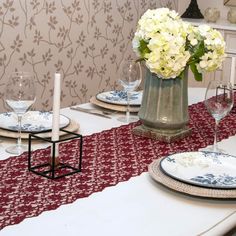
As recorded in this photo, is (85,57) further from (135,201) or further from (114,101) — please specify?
(135,201)

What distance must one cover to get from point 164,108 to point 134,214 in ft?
1.96

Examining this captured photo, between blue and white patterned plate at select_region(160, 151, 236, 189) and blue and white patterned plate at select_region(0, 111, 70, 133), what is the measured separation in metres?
0.41

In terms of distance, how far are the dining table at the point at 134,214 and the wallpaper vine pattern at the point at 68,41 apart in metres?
1.83

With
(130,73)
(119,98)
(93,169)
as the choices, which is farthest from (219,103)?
(119,98)

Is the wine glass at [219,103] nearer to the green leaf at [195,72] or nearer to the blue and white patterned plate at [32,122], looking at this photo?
the green leaf at [195,72]

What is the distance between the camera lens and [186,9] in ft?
13.0

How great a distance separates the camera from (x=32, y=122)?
1.69 metres

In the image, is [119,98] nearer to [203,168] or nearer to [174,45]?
[174,45]

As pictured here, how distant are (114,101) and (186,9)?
2199 mm

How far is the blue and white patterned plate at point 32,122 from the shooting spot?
161 cm

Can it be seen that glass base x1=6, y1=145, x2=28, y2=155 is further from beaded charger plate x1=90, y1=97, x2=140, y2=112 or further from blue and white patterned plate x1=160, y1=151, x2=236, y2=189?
beaded charger plate x1=90, y1=97, x2=140, y2=112

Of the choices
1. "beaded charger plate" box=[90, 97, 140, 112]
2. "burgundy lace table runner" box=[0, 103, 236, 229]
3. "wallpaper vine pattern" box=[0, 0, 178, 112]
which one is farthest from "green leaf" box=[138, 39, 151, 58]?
"wallpaper vine pattern" box=[0, 0, 178, 112]

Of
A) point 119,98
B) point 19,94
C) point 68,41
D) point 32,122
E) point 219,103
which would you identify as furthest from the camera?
point 68,41

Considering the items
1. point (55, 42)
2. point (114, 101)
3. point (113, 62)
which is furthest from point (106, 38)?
point (114, 101)
